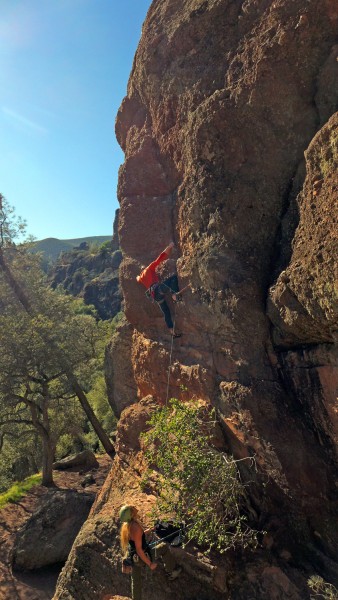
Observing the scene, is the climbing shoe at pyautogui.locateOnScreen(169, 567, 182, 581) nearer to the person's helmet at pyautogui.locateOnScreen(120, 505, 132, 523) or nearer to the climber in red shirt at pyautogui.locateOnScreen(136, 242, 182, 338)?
the person's helmet at pyautogui.locateOnScreen(120, 505, 132, 523)

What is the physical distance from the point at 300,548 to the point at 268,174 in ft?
23.8

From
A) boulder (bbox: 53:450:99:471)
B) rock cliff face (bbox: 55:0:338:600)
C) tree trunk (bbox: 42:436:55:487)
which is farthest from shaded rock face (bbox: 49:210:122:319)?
rock cliff face (bbox: 55:0:338:600)

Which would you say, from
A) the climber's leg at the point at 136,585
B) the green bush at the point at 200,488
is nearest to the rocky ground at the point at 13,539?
the green bush at the point at 200,488

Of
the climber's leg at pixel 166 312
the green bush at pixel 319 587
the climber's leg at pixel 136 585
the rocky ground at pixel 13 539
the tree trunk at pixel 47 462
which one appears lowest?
the rocky ground at pixel 13 539

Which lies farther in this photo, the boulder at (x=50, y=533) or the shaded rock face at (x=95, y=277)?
the shaded rock face at (x=95, y=277)

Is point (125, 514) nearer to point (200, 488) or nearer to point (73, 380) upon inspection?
point (200, 488)

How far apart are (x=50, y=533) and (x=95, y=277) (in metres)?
86.0

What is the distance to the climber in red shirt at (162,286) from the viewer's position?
31.1 ft

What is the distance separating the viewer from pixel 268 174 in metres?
Result: 7.96

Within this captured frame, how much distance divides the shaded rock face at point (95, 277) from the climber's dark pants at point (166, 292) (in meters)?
63.0

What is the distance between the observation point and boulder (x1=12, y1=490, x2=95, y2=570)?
12344mm

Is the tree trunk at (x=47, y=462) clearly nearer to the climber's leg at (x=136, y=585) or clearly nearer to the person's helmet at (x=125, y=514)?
the climber's leg at (x=136, y=585)

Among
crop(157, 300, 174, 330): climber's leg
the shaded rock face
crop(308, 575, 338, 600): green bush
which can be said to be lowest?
crop(308, 575, 338, 600): green bush

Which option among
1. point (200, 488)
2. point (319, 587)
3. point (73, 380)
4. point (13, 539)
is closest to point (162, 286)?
point (200, 488)
